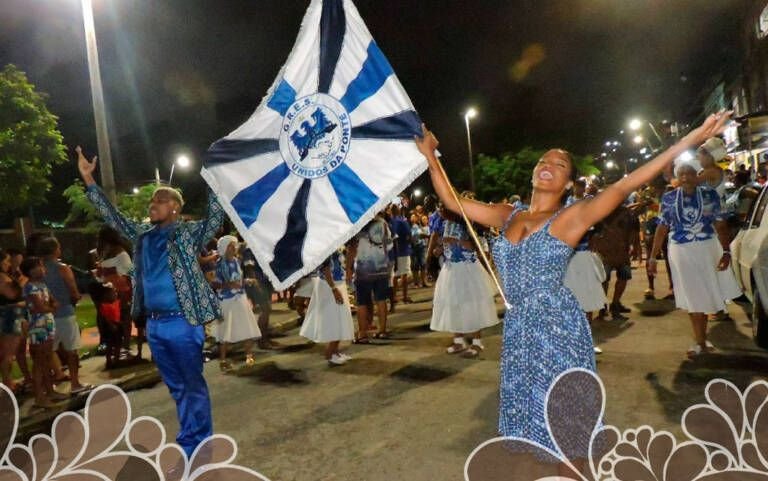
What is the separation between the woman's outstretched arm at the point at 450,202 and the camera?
11.2 feet

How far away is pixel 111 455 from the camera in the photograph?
451cm

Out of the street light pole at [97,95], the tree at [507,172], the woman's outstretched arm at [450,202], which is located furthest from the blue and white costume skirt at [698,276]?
the tree at [507,172]

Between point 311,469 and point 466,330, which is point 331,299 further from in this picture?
point 311,469

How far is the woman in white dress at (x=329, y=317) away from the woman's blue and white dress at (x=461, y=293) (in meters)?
1.12

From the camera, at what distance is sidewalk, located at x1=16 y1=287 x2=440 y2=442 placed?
612 centimetres

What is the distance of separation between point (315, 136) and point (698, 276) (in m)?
4.55

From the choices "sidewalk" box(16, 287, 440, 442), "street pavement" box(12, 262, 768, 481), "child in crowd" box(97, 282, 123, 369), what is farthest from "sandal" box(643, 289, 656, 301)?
"child in crowd" box(97, 282, 123, 369)

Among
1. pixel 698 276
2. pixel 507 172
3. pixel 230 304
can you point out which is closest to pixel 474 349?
pixel 698 276

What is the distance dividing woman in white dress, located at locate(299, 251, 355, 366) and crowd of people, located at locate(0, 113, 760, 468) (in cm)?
2

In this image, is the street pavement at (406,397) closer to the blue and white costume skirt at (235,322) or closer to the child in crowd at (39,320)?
the blue and white costume skirt at (235,322)

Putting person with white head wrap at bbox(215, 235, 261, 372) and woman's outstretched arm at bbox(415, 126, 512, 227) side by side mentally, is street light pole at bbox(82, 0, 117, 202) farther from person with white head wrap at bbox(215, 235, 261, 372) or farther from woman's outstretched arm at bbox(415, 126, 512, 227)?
woman's outstretched arm at bbox(415, 126, 512, 227)

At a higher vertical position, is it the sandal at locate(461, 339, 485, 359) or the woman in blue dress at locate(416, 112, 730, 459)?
the woman in blue dress at locate(416, 112, 730, 459)

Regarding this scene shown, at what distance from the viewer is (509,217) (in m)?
3.21

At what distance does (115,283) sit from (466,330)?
4.75 metres
